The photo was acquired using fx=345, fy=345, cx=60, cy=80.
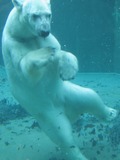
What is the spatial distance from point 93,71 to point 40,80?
7.14 m

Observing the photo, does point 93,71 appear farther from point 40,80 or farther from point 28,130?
point 40,80

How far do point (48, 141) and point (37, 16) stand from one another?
200 cm

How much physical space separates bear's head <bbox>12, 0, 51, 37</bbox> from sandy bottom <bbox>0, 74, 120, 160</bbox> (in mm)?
1623

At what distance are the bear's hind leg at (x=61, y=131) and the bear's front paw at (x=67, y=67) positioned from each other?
1.97 ft

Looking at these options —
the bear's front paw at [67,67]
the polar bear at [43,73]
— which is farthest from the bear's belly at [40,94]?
the bear's front paw at [67,67]

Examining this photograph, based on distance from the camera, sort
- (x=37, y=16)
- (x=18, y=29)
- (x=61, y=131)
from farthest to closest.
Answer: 1. (x=61, y=131)
2. (x=18, y=29)
3. (x=37, y=16)

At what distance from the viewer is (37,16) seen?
3254 millimetres

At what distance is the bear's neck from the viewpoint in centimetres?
351

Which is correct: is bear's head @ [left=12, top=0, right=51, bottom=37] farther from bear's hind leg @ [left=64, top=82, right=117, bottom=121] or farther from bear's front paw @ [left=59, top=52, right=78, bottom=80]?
bear's hind leg @ [left=64, top=82, right=117, bottom=121]

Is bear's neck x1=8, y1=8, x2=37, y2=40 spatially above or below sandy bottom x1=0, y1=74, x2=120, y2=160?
above

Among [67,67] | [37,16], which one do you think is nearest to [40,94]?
[67,67]

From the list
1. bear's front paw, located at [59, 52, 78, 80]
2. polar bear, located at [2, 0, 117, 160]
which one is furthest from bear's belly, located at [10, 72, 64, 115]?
bear's front paw, located at [59, 52, 78, 80]

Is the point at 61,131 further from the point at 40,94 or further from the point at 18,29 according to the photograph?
the point at 18,29

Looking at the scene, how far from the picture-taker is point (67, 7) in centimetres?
1098
